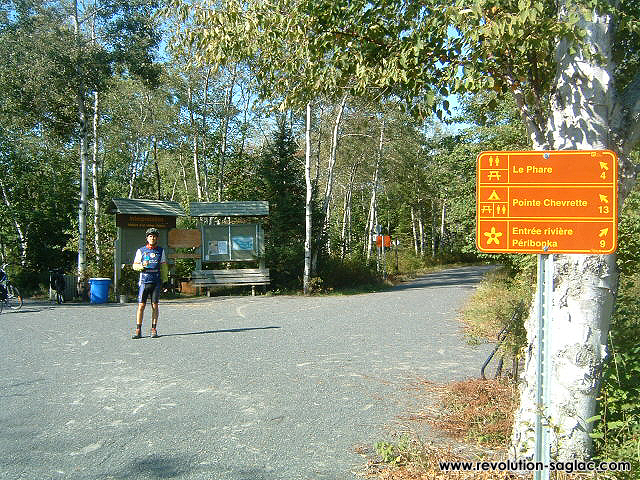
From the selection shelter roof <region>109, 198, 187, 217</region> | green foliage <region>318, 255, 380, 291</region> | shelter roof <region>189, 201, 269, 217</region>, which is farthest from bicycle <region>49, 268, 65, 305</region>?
green foliage <region>318, 255, 380, 291</region>

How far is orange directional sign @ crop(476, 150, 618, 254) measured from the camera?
3.35m

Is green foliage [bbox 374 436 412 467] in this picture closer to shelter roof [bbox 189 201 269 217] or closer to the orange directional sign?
the orange directional sign

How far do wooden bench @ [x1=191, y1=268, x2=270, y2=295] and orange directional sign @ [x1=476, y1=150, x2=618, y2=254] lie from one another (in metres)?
17.5

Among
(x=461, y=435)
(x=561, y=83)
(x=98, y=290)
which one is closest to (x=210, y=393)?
(x=461, y=435)

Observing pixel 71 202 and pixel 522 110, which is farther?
pixel 71 202

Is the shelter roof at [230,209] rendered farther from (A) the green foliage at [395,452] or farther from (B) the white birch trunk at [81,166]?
(A) the green foliage at [395,452]

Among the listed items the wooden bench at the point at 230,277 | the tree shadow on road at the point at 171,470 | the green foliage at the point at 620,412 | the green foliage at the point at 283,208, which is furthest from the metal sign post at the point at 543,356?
the green foliage at the point at 283,208

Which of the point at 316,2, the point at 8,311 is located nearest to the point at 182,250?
the point at 8,311

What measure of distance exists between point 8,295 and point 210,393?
11043 millimetres

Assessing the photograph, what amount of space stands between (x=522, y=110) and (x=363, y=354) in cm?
493

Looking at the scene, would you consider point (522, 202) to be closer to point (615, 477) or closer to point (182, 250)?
point (615, 477)

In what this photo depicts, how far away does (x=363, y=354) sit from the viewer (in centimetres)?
861

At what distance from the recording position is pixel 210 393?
6.44 meters

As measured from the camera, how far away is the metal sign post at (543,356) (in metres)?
3.31
